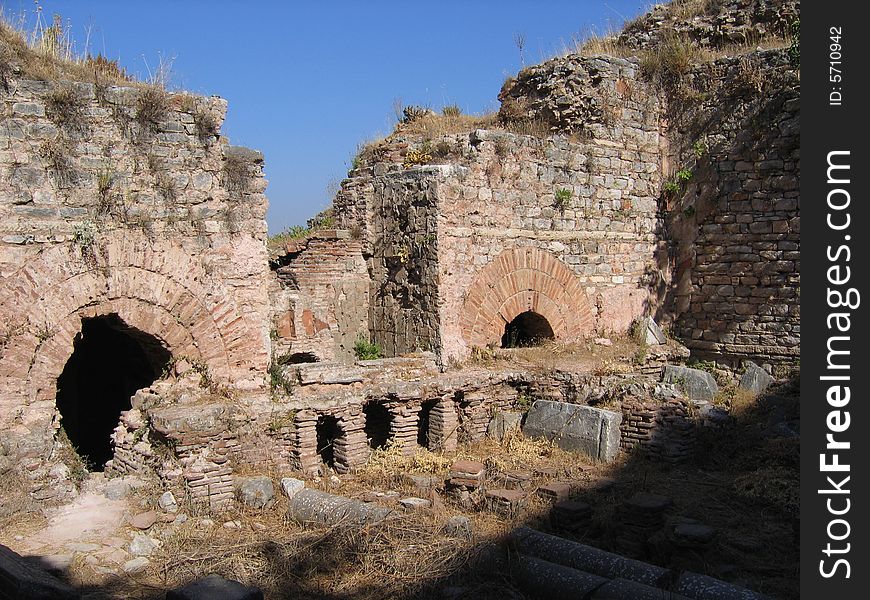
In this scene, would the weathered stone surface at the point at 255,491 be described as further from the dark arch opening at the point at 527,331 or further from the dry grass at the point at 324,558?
the dark arch opening at the point at 527,331

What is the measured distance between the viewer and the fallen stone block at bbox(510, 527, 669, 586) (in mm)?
5785

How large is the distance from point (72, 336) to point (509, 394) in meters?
5.06

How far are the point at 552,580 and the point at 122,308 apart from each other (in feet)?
14.9

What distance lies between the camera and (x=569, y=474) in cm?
852

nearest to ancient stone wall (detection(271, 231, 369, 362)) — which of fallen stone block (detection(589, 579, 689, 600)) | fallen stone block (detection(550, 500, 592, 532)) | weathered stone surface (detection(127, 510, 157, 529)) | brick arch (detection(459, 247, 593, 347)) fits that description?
brick arch (detection(459, 247, 593, 347))

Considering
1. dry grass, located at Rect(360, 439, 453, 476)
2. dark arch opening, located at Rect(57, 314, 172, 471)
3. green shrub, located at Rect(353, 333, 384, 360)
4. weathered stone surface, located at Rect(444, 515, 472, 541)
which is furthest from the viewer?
green shrub, located at Rect(353, 333, 384, 360)

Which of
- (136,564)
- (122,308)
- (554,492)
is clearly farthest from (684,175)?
(136,564)

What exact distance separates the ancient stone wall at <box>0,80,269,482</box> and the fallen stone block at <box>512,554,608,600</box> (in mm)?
3637

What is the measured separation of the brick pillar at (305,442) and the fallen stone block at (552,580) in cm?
308

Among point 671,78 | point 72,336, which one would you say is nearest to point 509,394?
point 72,336

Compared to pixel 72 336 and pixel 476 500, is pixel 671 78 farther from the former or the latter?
pixel 72 336

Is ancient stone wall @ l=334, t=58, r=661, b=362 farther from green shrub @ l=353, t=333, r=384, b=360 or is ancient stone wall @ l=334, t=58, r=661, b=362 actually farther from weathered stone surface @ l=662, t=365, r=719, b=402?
weathered stone surface @ l=662, t=365, r=719, b=402

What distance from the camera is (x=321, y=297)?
10.6m

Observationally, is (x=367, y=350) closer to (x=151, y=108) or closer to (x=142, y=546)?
(x=151, y=108)
